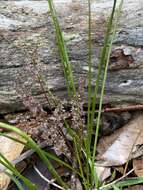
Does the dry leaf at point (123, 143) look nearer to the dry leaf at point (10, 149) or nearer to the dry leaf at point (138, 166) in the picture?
the dry leaf at point (138, 166)

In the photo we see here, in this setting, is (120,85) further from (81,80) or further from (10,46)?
(10,46)

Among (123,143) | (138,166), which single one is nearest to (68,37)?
(123,143)

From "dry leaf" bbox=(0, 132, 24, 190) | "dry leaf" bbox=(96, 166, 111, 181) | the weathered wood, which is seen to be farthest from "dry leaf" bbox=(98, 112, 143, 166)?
"dry leaf" bbox=(0, 132, 24, 190)

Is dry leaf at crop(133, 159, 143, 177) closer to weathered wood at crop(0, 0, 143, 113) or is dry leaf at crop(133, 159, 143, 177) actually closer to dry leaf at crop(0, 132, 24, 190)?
weathered wood at crop(0, 0, 143, 113)

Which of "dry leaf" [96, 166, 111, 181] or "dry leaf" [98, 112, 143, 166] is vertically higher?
"dry leaf" [98, 112, 143, 166]

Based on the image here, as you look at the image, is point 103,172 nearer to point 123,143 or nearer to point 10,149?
point 123,143

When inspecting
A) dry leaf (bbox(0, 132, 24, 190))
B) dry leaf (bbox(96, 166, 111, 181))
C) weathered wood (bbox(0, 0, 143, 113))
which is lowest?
dry leaf (bbox(96, 166, 111, 181))
